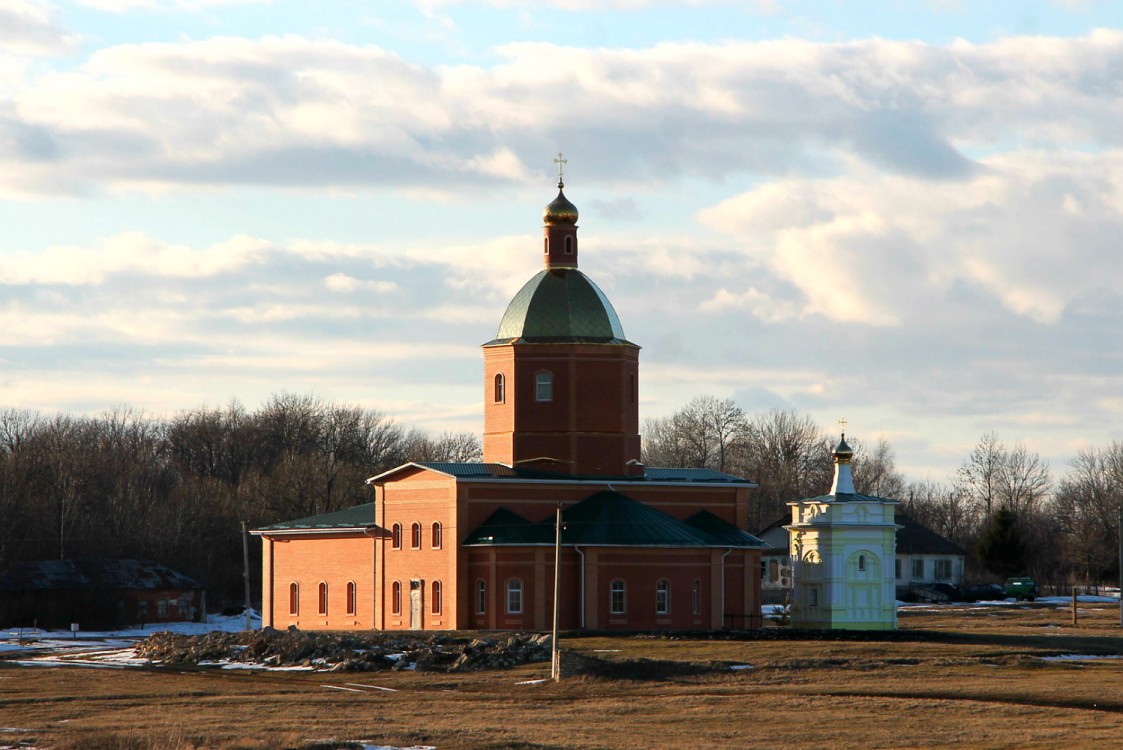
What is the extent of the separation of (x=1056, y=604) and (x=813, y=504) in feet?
102

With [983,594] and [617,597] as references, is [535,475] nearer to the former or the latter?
[617,597]

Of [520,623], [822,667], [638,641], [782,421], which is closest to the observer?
[822,667]

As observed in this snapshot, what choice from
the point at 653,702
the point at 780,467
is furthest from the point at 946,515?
the point at 653,702

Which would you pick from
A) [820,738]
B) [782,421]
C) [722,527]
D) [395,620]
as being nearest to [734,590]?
[722,527]

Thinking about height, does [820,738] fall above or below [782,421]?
below

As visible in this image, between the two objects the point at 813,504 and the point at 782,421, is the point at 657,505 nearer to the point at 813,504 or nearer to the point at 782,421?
the point at 813,504

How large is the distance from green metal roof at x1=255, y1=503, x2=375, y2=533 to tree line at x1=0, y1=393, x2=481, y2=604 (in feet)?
72.7

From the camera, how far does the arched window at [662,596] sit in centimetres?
5803

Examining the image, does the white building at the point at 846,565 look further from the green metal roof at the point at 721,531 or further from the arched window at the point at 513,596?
the arched window at the point at 513,596

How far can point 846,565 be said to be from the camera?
58781 mm

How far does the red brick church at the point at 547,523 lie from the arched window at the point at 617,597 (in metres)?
0.03

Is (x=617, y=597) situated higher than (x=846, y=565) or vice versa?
(x=846, y=565)

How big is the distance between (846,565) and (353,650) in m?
17.1

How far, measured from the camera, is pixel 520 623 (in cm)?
5788
